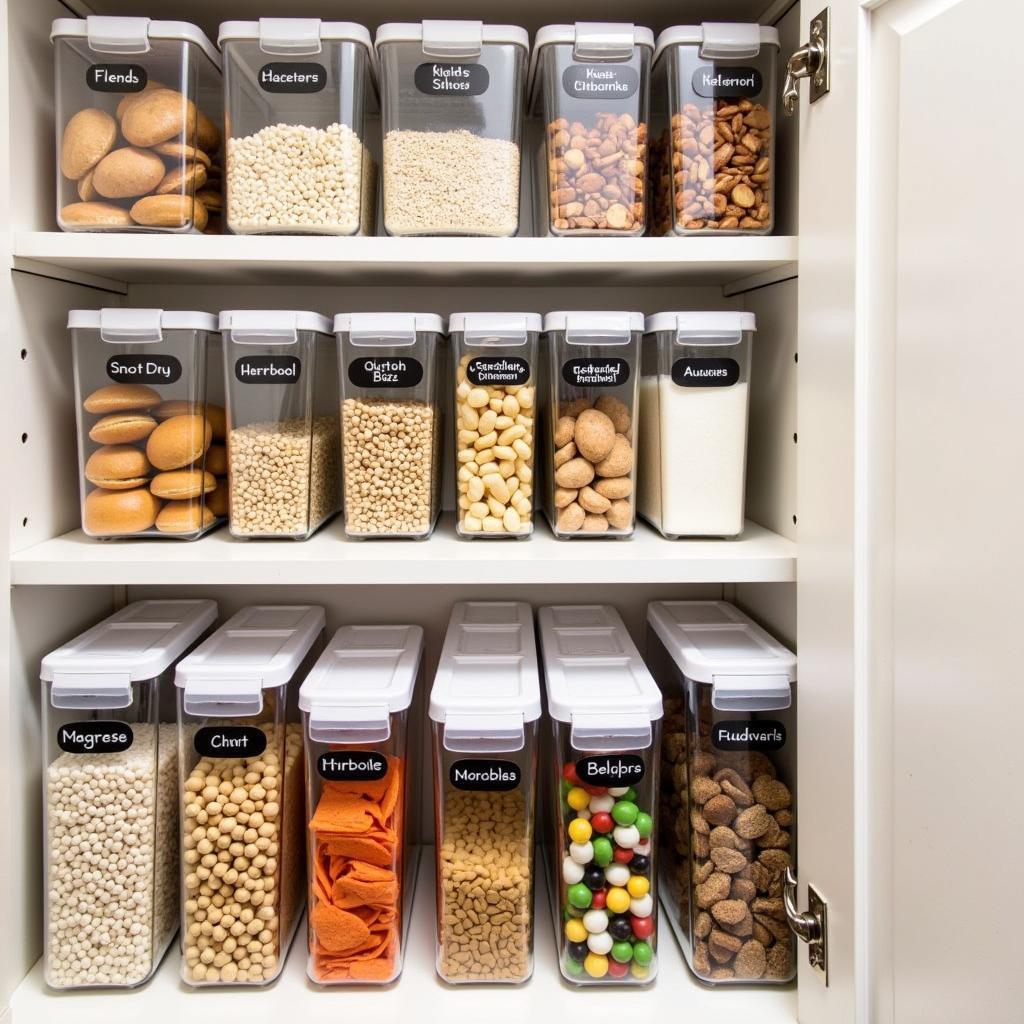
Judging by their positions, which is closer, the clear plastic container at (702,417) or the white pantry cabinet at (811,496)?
the white pantry cabinet at (811,496)

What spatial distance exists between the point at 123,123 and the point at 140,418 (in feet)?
1.17

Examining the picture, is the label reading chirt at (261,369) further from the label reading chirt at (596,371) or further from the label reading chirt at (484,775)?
the label reading chirt at (484,775)

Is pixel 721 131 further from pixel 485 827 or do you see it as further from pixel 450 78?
pixel 485 827

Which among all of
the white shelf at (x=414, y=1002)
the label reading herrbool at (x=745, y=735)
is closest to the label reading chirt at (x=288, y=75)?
the label reading herrbool at (x=745, y=735)

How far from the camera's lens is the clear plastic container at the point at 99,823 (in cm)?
92

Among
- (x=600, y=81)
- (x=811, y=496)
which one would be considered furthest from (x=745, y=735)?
(x=600, y=81)

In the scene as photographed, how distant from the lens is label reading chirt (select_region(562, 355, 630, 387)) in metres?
1.00

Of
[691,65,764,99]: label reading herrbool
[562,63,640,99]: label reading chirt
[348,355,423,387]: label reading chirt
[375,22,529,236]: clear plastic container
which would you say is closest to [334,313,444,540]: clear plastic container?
[348,355,423,387]: label reading chirt

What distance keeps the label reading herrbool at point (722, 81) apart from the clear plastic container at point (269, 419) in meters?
0.56

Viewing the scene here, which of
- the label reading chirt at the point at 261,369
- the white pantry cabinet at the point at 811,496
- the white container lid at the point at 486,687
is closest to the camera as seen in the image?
the white pantry cabinet at the point at 811,496

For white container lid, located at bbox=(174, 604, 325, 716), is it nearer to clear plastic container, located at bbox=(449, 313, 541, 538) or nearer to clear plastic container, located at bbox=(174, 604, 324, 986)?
clear plastic container, located at bbox=(174, 604, 324, 986)

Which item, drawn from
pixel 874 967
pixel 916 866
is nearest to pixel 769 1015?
pixel 874 967

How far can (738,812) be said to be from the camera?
95 centimetres

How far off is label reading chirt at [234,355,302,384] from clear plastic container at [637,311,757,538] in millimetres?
479
